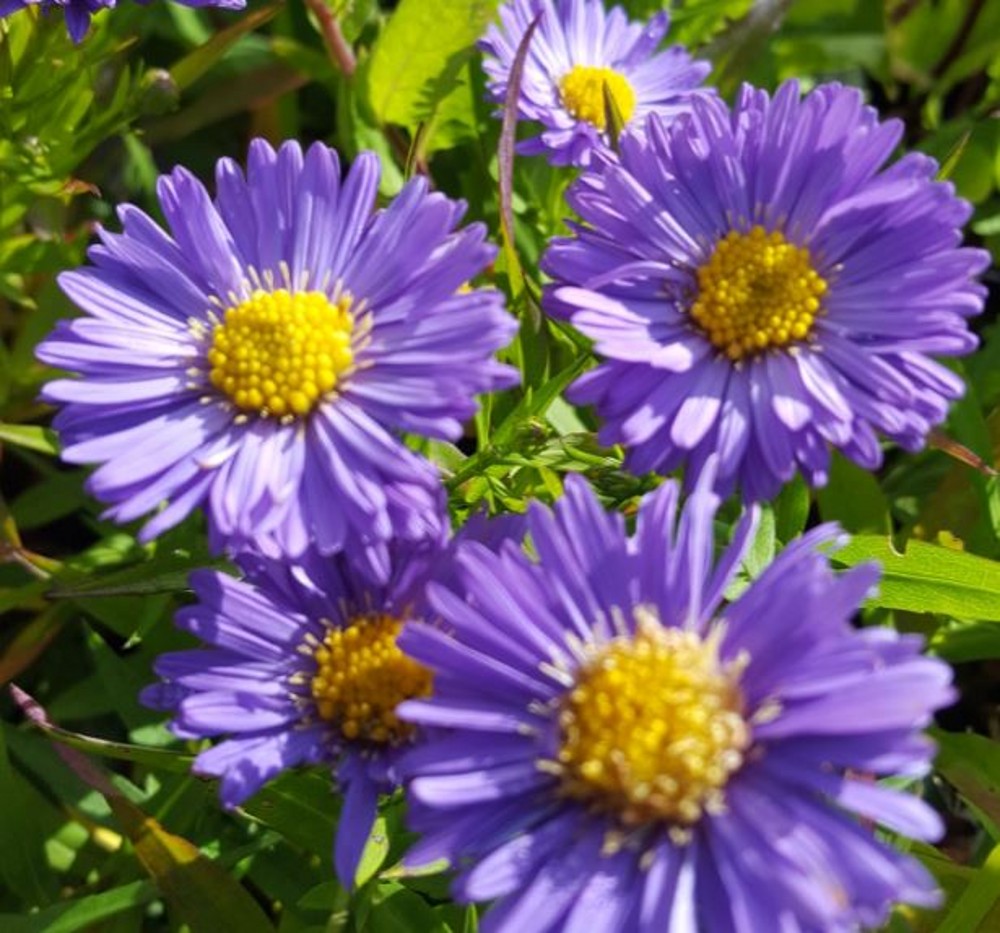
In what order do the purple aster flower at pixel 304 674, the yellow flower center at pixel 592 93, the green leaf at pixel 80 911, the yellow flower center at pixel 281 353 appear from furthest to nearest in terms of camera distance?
the yellow flower center at pixel 592 93, the green leaf at pixel 80 911, the yellow flower center at pixel 281 353, the purple aster flower at pixel 304 674

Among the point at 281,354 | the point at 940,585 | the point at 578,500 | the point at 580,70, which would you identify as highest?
the point at 580,70

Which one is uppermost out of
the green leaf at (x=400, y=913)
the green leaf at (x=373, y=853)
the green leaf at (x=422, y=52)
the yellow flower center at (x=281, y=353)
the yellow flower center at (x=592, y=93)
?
the green leaf at (x=422, y=52)

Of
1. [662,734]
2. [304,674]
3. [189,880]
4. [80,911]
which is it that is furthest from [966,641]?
[80,911]

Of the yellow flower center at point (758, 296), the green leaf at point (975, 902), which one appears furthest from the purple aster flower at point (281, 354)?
the green leaf at point (975, 902)

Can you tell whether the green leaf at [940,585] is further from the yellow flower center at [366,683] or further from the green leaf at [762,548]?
the yellow flower center at [366,683]

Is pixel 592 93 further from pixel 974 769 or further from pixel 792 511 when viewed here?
pixel 974 769

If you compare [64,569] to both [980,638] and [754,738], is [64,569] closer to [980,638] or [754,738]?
[754,738]

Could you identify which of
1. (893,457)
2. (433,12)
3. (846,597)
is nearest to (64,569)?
(433,12)

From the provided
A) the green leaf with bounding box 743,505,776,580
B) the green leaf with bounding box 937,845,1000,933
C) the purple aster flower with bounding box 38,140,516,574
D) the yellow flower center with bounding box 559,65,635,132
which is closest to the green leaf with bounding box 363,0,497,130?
the yellow flower center with bounding box 559,65,635,132
